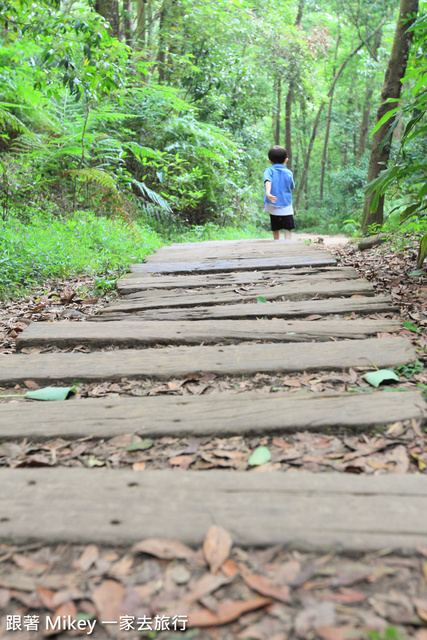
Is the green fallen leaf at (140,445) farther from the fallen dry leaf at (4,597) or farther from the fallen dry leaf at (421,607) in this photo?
the fallen dry leaf at (421,607)

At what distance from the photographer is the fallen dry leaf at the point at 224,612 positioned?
0.92 metres

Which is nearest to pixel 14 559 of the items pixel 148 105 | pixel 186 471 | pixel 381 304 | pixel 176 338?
pixel 186 471

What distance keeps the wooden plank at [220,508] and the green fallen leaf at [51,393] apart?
594 millimetres

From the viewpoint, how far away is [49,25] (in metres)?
4.64

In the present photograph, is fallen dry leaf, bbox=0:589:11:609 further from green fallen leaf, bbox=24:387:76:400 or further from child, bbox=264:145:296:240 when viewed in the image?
child, bbox=264:145:296:240

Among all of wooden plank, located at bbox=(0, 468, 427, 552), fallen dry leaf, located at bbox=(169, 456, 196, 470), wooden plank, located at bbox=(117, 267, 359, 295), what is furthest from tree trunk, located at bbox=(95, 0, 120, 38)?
wooden plank, located at bbox=(0, 468, 427, 552)

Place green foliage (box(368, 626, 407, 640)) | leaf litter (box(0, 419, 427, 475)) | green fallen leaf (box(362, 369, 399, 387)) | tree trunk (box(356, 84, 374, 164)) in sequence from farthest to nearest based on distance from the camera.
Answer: tree trunk (box(356, 84, 374, 164)) → green fallen leaf (box(362, 369, 399, 387)) → leaf litter (box(0, 419, 427, 475)) → green foliage (box(368, 626, 407, 640))

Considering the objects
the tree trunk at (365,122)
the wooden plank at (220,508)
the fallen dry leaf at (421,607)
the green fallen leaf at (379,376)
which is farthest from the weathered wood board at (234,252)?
the tree trunk at (365,122)

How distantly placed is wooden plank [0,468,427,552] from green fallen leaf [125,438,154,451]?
17 centimetres

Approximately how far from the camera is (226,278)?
12.9ft

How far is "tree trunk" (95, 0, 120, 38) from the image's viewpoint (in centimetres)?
853

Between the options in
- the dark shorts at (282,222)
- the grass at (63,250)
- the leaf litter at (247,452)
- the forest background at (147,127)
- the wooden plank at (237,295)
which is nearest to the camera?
the leaf litter at (247,452)

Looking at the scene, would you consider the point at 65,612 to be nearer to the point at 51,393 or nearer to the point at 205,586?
the point at 205,586

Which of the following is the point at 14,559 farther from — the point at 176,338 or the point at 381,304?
the point at 381,304
